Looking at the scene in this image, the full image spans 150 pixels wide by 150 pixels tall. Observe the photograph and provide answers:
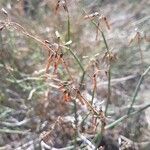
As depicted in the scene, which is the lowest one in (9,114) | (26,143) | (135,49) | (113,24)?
(26,143)

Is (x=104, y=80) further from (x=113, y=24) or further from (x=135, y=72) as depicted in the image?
(x=113, y=24)

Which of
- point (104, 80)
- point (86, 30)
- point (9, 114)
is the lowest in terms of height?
point (9, 114)

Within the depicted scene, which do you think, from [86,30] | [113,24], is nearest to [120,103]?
[86,30]

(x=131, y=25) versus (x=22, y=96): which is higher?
(x=131, y=25)

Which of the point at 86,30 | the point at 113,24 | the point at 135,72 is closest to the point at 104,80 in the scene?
the point at 135,72

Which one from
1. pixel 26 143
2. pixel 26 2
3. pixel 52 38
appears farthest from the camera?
pixel 26 2

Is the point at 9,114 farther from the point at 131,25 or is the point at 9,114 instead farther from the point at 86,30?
the point at 131,25

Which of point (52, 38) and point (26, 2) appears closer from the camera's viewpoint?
point (52, 38)

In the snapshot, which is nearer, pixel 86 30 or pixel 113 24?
pixel 86 30

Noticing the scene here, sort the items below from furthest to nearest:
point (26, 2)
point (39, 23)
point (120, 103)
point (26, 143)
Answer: point (26, 2) → point (39, 23) → point (120, 103) → point (26, 143)
